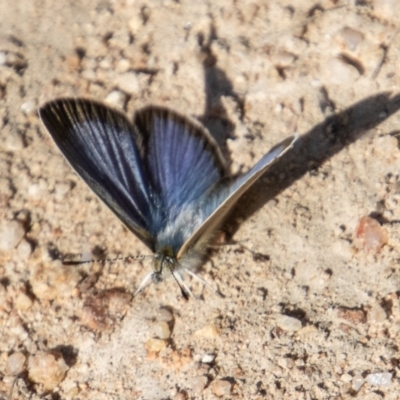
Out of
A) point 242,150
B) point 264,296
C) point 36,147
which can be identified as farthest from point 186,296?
point 36,147

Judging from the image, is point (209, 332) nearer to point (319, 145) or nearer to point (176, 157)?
point (176, 157)

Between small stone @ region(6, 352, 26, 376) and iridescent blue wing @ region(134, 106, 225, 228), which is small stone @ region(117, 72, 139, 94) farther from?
small stone @ region(6, 352, 26, 376)

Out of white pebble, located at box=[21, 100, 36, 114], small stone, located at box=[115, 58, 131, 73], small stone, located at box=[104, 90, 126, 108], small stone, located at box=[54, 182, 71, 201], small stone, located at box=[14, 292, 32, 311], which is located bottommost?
small stone, located at box=[14, 292, 32, 311]

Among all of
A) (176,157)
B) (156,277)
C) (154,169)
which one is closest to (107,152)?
(154,169)

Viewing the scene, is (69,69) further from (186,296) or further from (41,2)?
(186,296)

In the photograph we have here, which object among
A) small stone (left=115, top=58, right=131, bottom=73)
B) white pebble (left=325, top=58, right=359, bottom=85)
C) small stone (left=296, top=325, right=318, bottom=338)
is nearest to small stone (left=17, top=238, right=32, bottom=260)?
small stone (left=115, top=58, right=131, bottom=73)

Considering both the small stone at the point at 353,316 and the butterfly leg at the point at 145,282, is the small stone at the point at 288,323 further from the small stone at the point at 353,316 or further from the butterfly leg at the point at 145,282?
the butterfly leg at the point at 145,282
